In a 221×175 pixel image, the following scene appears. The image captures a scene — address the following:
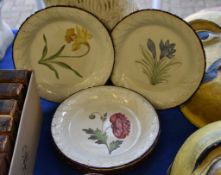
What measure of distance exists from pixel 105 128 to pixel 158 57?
183 millimetres

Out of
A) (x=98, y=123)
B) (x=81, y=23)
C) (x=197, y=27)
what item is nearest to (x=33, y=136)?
(x=98, y=123)

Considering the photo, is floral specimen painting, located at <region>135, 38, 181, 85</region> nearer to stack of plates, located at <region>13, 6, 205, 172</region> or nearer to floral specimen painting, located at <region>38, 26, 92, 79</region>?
stack of plates, located at <region>13, 6, 205, 172</region>

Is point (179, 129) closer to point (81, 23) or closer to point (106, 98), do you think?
point (106, 98)

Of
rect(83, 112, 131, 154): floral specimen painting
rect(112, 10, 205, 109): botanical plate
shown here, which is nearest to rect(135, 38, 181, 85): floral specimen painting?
rect(112, 10, 205, 109): botanical plate

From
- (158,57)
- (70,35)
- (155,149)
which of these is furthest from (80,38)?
(155,149)

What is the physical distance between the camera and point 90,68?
0.76 metres

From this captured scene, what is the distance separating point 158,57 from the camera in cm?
72

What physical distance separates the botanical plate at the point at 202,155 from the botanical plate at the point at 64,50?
275mm

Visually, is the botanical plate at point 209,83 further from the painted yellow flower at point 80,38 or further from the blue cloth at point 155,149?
the painted yellow flower at point 80,38

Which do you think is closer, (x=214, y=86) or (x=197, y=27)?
(x=214, y=86)

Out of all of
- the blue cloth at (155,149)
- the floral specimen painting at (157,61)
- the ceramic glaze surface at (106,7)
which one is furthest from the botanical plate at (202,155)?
the ceramic glaze surface at (106,7)

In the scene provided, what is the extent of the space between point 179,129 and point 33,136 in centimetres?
29

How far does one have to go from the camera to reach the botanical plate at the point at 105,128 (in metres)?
0.61

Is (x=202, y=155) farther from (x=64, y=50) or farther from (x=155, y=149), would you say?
(x=64, y=50)
